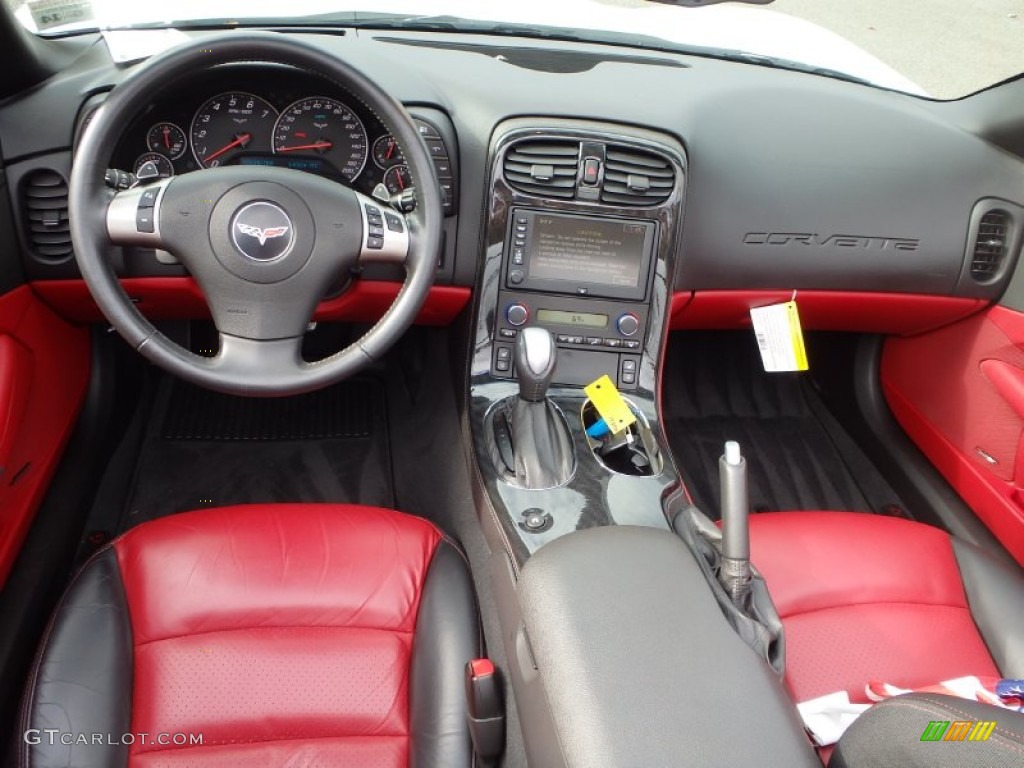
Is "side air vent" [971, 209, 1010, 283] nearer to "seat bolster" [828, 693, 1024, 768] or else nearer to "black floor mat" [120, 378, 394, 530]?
"seat bolster" [828, 693, 1024, 768]

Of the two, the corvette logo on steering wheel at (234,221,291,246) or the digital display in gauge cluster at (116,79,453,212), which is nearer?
the corvette logo on steering wheel at (234,221,291,246)

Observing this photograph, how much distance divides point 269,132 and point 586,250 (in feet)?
1.99

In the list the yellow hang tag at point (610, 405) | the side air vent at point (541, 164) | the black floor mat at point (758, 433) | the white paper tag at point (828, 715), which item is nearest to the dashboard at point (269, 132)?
the side air vent at point (541, 164)

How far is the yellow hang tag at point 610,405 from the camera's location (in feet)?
5.24

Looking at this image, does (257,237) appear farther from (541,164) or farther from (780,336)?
(780,336)

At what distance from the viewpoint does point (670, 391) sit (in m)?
2.51

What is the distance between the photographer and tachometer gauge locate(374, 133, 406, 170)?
62.1 inches

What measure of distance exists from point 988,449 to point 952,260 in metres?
0.42

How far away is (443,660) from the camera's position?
1292mm

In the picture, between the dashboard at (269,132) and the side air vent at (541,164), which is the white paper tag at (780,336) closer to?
the side air vent at (541,164)

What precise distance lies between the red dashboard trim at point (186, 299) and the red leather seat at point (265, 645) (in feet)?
1.45

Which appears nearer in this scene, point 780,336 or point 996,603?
point 996,603

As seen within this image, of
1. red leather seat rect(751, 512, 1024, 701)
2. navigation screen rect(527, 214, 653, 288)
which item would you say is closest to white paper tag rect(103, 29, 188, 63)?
navigation screen rect(527, 214, 653, 288)

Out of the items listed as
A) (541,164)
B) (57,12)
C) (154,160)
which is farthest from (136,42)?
(541,164)
